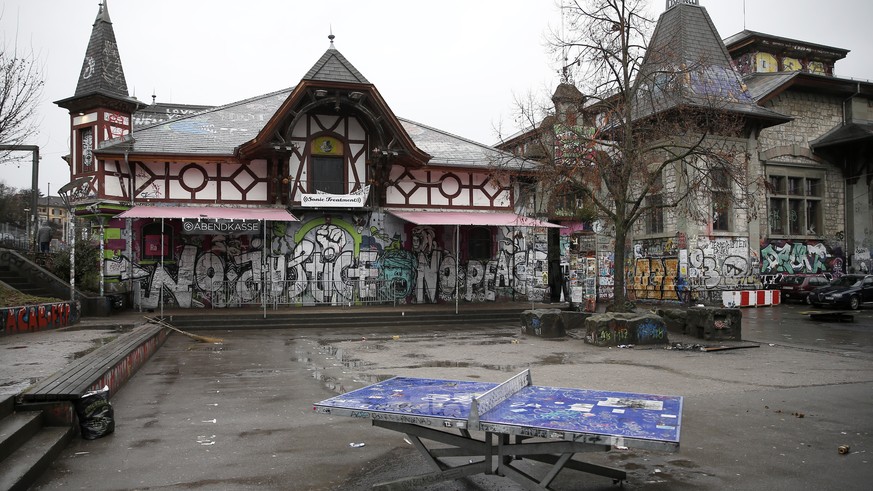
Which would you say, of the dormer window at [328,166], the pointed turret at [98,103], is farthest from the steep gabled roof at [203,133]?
the dormer window at [328,166]

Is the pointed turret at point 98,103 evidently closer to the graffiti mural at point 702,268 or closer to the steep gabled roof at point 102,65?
the steep gabled roof at point 102,65

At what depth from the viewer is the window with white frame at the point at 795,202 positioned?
96.0ft

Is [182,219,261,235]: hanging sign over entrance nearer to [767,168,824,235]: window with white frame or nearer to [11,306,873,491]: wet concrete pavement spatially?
[11,306,873,491]: wet concrete pavement

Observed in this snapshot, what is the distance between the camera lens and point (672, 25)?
29625 mm

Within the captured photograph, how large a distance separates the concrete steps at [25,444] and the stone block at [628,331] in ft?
34.7

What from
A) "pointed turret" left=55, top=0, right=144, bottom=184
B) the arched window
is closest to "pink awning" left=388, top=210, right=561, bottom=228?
the arched window

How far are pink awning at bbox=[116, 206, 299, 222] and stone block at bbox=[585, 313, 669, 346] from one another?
10.4 meters

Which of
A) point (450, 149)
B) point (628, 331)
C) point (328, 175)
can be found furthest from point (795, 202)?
point (328, 175)

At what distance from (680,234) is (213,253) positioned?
18.9 metres

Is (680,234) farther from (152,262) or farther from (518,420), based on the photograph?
(518,420)

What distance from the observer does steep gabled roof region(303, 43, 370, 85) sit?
2034 cm

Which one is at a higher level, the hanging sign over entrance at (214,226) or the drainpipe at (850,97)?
the drainpipe at (850,97)

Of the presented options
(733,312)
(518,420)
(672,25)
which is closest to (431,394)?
(518,420)

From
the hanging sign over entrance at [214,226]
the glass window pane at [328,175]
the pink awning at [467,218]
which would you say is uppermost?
the glass window pane at [328,175]
